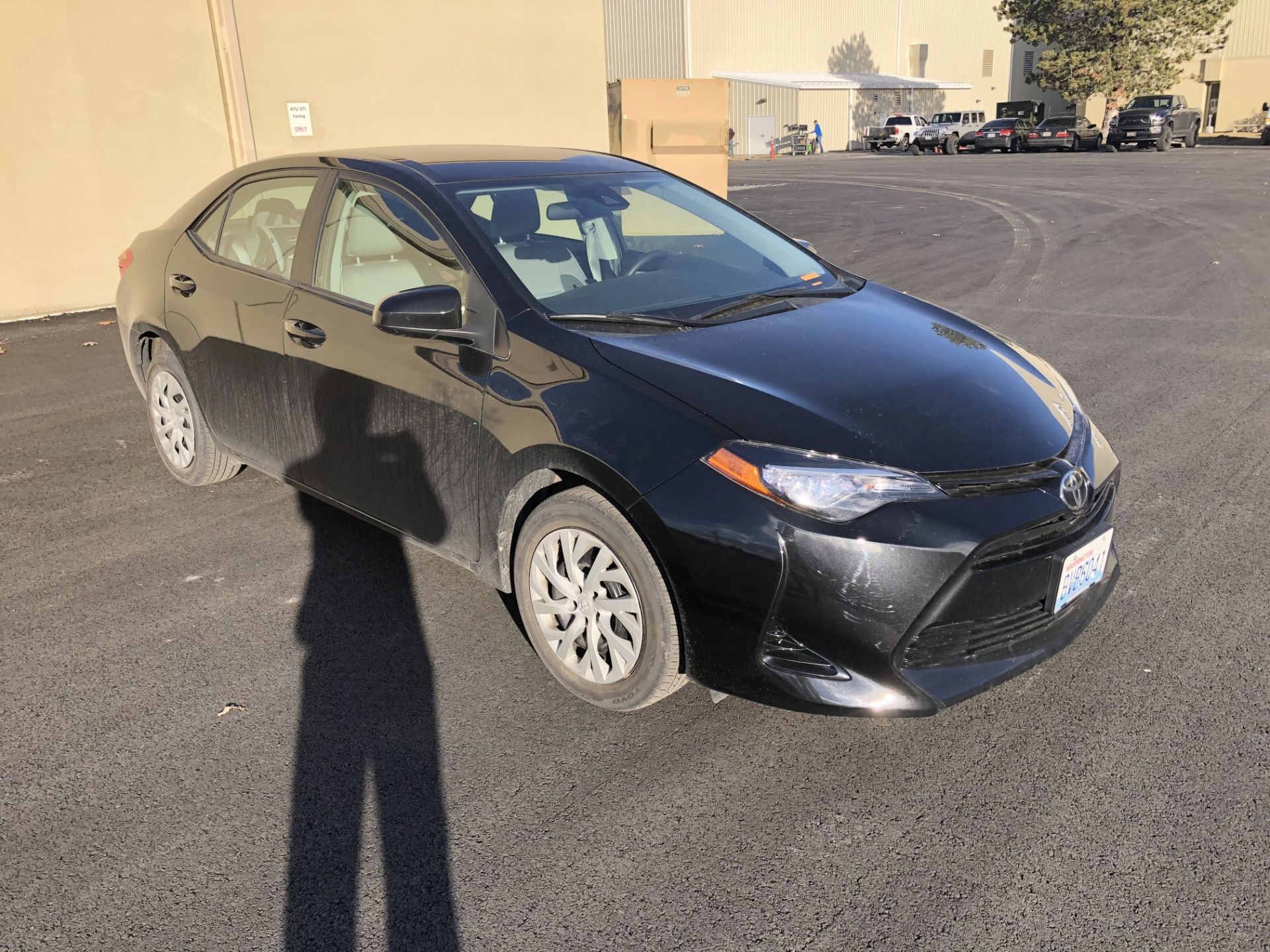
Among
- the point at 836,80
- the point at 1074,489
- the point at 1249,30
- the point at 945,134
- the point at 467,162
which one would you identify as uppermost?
the point at 1249,30

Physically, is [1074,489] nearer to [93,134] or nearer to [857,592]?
[857,592]

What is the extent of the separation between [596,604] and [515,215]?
5.02ft

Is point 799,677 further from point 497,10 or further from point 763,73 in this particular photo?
point 763,73

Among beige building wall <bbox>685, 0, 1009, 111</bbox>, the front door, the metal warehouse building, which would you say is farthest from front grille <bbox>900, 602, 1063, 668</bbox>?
beige building wall <bbox>685, 0, 1009, 111</bbox>

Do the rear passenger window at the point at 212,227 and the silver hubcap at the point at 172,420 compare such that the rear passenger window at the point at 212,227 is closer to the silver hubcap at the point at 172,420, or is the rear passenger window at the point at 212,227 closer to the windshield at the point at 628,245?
the silver hubcap at the point at 172,420

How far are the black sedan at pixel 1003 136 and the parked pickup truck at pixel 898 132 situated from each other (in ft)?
19.6

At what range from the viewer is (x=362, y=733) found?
3.04 metres

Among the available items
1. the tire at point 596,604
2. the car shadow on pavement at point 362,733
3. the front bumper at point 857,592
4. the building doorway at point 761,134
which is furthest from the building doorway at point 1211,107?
the tire at point 596,604

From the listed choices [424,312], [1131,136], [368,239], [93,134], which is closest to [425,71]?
[93,134]

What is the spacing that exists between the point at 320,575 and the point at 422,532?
0.73 m

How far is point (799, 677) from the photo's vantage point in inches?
105

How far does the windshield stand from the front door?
0.26 meters

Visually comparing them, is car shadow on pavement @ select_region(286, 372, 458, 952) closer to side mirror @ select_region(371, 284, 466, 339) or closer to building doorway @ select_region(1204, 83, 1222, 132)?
side mirror @ select_region(371, 284, 466, 339)

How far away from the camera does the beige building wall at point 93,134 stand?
9922 mm
